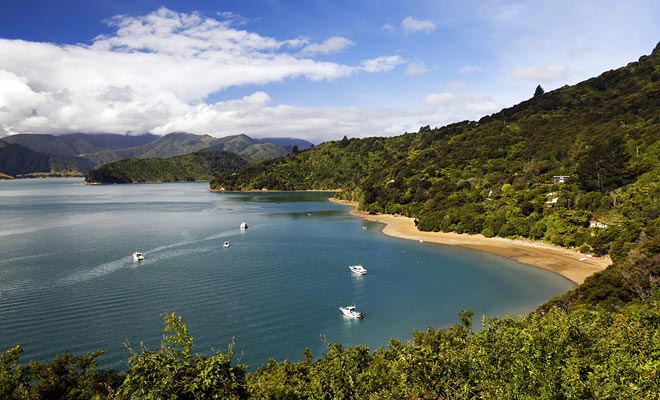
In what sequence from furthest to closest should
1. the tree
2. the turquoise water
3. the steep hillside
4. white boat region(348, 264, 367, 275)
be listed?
the tree
the steep hillside
white boat region(348, 264, 367, 275)
the turquoise water

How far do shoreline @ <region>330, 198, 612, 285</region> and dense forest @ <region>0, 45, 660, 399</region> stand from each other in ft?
7.83

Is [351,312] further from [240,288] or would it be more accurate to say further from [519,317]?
[519,317]

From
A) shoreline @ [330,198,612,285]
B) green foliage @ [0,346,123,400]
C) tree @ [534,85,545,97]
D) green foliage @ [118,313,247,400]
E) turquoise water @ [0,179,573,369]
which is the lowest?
turquoise water @ [0,179,573,369]

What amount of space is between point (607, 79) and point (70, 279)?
198 metres

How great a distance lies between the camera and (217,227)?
102 m

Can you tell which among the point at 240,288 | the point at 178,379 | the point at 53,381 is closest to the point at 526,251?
the point at 240,288

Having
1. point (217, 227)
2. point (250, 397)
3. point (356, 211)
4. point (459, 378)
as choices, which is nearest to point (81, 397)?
point (250, 397)

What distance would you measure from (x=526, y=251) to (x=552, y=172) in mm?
44491

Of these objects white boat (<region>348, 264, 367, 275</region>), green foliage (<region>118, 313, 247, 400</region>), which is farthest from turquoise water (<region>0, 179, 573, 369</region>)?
green foliage (<region>118, 313, 247, 400</region>)

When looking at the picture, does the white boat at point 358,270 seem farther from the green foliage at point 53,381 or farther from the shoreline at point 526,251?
the green foliage at point 53,381

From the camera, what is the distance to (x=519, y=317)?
87.0 feet

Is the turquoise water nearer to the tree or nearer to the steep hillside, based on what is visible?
the steep hillside

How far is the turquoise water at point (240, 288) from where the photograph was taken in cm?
3731

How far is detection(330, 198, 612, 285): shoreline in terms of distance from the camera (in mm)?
59069
